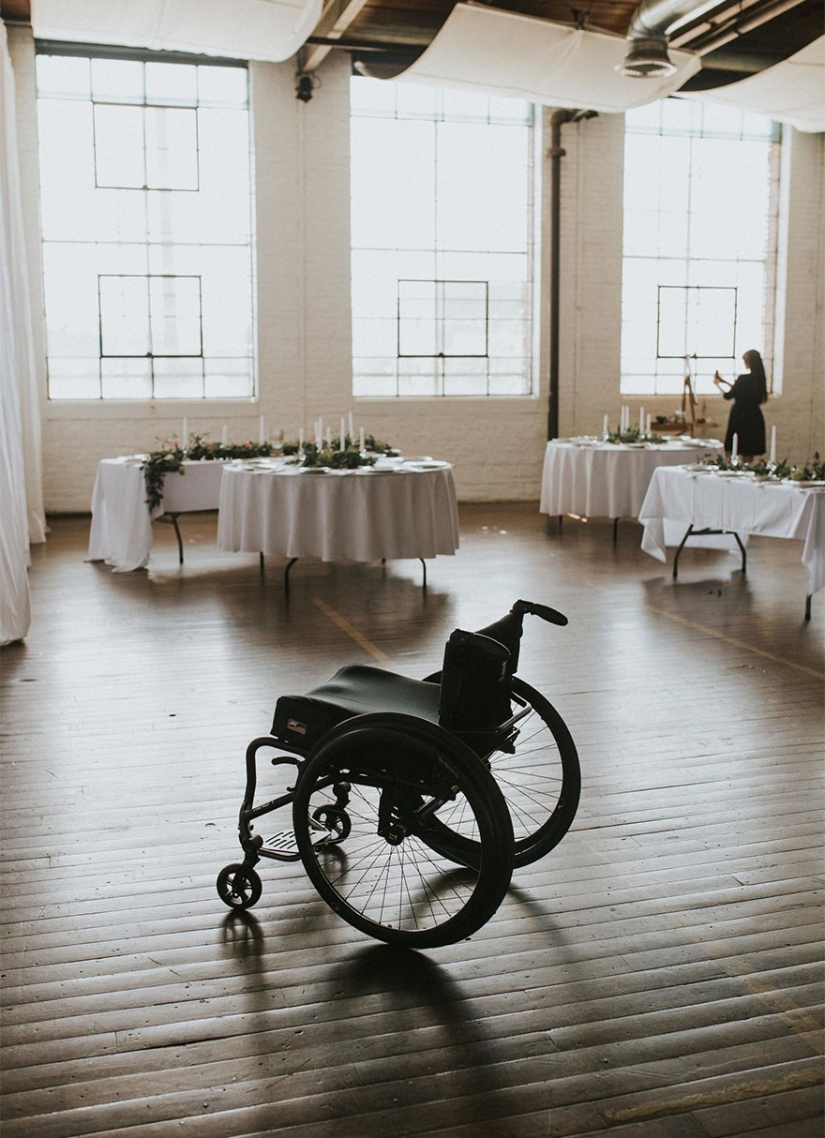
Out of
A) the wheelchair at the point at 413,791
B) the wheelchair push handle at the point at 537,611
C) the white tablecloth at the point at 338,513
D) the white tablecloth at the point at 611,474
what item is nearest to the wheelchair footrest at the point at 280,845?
the wheelchair at the point at 413,791

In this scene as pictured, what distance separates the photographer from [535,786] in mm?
4059

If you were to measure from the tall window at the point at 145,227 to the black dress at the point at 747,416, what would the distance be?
5.12 m

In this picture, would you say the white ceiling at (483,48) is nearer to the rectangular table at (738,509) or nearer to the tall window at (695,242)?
the tall window at (695,242)

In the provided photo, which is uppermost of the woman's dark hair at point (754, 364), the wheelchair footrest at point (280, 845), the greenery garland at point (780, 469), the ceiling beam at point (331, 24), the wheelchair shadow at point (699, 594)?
the ceiling beam at point (331, 24)

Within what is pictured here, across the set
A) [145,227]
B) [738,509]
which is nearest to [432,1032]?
[738,509]

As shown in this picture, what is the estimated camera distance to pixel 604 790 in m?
4.02

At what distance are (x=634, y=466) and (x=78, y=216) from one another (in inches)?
242

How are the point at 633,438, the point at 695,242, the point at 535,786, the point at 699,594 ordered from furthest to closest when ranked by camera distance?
1. the point at 695,242
2. the point at 633,438
3. the point at 699,594
4. the point at 535,786

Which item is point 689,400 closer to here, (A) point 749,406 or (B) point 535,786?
(A) point 749,406

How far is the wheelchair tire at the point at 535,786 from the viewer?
320 cm

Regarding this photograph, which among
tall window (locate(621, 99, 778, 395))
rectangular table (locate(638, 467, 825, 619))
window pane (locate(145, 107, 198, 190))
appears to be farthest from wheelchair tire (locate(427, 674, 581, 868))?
tall window (locate(621, 99, 778, 395))

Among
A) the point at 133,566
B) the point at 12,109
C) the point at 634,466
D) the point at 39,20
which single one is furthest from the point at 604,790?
the point at 12,109

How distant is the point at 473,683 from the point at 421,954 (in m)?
0.73

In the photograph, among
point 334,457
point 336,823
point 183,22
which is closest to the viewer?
point 336,823
